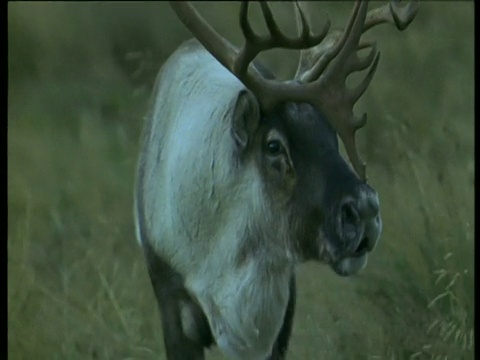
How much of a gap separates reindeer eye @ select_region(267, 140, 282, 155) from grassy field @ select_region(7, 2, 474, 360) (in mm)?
374

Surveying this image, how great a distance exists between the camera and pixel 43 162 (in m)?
5.30

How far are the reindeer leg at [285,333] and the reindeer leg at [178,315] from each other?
0.64ft

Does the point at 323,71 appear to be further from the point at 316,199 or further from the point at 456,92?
the point at 456,92

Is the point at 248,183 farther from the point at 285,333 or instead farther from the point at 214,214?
the point at 285,333

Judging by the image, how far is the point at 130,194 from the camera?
4586 mm

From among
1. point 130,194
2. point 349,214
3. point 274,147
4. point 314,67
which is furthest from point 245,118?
point 130,194

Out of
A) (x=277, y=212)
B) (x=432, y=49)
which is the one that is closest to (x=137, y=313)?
(x=277, y=212)

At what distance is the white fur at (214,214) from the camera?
398 cm

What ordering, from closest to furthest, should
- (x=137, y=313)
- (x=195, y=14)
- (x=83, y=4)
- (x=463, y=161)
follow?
(x=195, y=14), (x=137, y=313), (x=463, y=161), (x=83, y=4)

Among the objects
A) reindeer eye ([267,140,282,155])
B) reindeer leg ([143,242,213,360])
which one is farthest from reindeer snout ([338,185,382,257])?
reindeer leg ([143,242,213,360])

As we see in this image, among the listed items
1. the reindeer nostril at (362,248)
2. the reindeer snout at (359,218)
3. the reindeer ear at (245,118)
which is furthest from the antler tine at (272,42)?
the reindeer nostril at (362,248)

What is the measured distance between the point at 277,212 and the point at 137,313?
2.44 ft

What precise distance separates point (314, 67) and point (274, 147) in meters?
0.24

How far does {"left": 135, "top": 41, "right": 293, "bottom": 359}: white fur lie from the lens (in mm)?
3984
